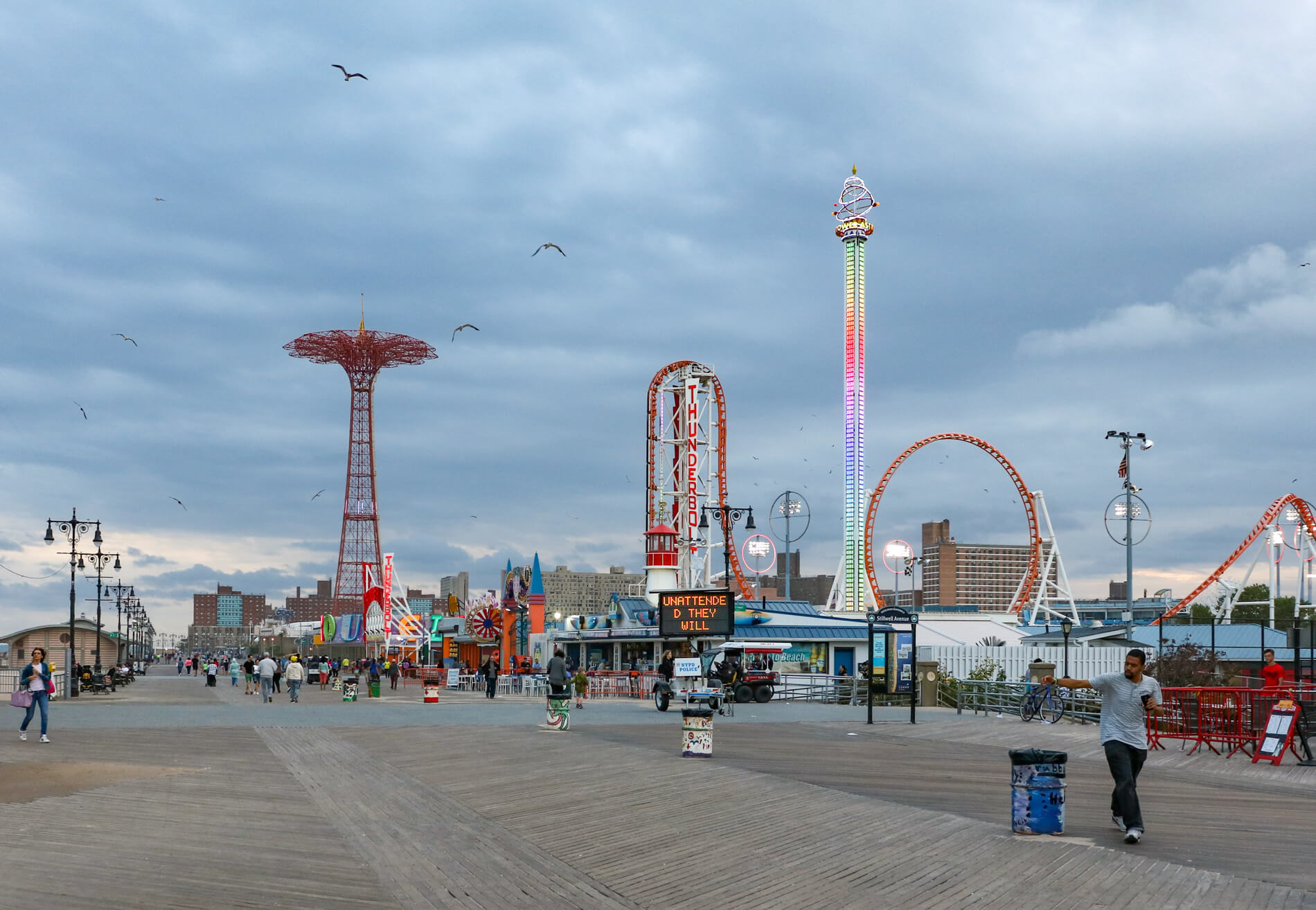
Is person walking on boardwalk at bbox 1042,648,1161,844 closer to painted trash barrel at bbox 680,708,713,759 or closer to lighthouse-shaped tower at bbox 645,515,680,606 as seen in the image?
painted trash barrel at bbox 680,708,713,759

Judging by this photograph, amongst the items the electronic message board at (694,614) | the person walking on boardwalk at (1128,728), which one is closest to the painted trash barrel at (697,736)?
the person walking on boardwalk at (1128,728)

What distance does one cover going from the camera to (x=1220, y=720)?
22844 millimetres

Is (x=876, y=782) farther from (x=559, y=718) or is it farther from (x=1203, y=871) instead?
(x=559, y=718)

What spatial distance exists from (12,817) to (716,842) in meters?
7.29

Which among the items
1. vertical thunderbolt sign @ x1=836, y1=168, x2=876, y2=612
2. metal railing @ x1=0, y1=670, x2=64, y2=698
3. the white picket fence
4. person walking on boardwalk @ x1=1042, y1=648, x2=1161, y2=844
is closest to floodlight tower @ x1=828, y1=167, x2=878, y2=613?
vertical thunderbolt sign @ x1=836, y1=168, x2=876, y2=612

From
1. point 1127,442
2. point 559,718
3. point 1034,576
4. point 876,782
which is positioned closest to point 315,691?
point 559,718

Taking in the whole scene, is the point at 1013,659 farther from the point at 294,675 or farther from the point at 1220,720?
the point at 294,675

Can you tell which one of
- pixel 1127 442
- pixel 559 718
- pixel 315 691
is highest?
pixel 1127 442

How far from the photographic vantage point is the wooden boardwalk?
905 cm

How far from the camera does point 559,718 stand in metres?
24.4

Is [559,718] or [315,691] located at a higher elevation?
[559,718]

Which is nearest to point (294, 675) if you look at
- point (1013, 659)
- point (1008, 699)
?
point (1008, 699)

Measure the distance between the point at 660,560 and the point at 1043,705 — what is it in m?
42.5

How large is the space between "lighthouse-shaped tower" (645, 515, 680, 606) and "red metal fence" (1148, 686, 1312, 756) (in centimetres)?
4804
